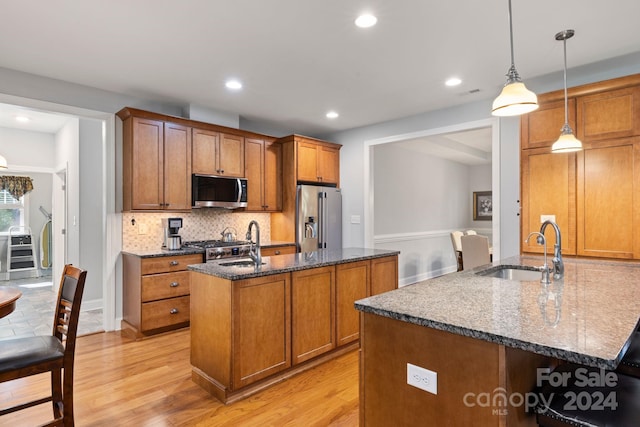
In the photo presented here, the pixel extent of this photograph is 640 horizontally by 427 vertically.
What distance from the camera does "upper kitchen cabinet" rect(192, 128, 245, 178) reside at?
4.28m

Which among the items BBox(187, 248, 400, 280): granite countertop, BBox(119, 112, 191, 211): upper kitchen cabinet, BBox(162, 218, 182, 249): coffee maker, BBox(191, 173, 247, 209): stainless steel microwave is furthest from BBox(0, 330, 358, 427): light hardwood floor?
BBox(191, 173, 247, 209): stainless steel microwave

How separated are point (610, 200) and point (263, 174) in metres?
3.84

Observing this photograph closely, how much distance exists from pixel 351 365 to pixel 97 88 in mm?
3738

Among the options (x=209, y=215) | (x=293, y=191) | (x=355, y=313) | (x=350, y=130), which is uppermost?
(x=350, y=130)

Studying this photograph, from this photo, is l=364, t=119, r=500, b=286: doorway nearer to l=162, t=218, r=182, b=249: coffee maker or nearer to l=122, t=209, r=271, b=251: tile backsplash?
l=122, t=209, r=271, b=251: tile backsplash

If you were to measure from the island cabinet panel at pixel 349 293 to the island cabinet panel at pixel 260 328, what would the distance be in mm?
579

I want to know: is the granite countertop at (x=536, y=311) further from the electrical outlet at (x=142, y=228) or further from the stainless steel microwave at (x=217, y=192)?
the electrical outlet at (x=142, y=228)

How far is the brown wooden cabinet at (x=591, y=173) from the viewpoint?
275cm

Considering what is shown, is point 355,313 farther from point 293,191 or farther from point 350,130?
point 350,130

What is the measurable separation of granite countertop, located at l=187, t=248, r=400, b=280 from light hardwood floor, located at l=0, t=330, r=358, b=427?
85cm

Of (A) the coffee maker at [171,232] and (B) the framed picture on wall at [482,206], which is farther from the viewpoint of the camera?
(B) the framed picture on wall at [482,206]

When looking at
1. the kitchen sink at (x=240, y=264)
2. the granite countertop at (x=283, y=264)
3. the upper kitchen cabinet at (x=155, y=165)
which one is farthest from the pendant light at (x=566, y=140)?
the upper kitchen cabinet at (x=155, y=165)

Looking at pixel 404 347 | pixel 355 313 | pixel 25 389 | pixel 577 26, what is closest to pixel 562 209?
pixel 577 26

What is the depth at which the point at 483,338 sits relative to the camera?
44.8 inches
